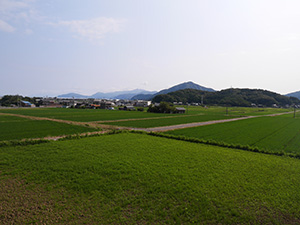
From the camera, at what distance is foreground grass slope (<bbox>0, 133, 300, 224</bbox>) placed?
683 centimetres

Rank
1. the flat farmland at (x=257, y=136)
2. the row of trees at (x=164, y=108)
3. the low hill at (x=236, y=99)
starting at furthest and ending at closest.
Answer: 1. the low hill at (x=236, y=99)
2. the row of trees at (x=164, y=108)
3. the flat farmland at (x=257, y=136)

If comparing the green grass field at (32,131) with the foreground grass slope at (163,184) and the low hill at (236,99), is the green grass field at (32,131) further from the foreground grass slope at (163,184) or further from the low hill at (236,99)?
the low hill at (236,99)

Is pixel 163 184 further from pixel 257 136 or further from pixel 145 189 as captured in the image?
pixel 257 136

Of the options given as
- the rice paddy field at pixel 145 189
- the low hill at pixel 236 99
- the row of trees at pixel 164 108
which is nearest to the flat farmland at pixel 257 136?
the rice paddy field at pixel 145 189

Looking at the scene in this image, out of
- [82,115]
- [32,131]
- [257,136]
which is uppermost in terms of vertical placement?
[82,115]

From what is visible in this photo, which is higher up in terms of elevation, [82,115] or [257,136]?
[82,115]

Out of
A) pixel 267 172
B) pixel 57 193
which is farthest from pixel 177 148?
pixel 57 193

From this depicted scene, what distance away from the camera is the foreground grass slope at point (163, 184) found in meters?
6.83

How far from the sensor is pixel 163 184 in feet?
29.5

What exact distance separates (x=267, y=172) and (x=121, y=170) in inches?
356

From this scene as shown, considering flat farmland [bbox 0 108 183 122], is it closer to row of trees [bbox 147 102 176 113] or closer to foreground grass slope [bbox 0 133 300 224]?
row of trees [bbox 147 102 176 113]

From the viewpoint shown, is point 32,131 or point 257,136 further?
point 32,131

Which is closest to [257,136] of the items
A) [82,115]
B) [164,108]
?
[82,115]

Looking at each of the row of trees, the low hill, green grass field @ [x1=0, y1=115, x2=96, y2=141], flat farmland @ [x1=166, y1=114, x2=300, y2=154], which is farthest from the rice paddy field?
the low hill
